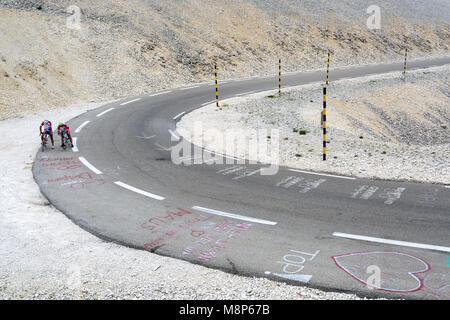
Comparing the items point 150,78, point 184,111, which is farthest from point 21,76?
point 184,111

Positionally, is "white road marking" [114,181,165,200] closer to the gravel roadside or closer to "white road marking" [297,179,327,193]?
the gravel roadside

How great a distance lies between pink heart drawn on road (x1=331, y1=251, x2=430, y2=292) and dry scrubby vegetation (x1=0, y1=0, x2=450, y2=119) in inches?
761

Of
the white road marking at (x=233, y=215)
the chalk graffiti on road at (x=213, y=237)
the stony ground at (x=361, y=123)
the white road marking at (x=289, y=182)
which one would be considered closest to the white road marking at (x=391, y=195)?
the stony ground at (x=361, y=123)

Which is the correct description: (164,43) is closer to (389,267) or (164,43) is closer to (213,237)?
(213,237)

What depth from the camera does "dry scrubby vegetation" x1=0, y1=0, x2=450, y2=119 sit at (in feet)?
79.7

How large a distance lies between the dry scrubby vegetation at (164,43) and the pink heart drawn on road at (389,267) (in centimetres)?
1933

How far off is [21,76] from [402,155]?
21536mm

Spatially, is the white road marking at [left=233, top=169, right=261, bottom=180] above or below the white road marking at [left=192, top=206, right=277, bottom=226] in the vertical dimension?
above

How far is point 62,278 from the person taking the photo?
5672 mm

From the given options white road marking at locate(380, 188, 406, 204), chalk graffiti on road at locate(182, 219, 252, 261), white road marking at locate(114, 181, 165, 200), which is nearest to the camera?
chalk graffiti on road at locate(182, 219, 252, 261)

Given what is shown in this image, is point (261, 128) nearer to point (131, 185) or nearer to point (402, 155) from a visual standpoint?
point (402, 155)

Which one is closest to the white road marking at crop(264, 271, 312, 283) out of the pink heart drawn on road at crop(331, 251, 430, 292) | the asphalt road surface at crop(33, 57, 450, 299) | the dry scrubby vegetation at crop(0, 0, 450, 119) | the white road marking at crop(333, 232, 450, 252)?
the asphalt road surface at crop(33, 57, 450, 299)

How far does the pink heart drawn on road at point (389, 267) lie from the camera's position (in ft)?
17.1

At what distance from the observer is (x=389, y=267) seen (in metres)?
5.62
